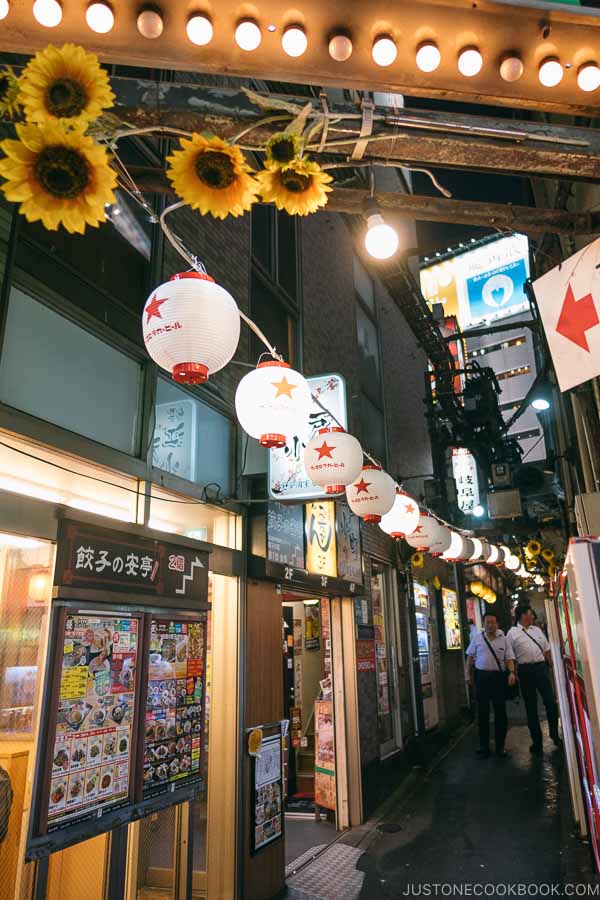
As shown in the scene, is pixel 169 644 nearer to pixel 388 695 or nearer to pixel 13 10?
pixel 13 10

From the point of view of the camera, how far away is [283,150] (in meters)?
2.40

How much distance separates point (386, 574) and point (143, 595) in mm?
7926

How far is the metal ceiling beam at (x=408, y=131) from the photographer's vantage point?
2.95 metres

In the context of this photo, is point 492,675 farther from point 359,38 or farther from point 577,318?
point 359,38

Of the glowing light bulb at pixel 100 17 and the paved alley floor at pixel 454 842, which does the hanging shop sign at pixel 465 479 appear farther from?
the glowing light bulb at pixel 100 17

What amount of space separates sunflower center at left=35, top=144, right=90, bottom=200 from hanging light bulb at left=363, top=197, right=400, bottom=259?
198cm

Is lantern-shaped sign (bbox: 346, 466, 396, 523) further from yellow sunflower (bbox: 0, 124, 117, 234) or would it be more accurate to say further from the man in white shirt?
the man in white shirt

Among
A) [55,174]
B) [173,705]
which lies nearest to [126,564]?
[173,705]

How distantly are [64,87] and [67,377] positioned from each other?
2559 millimetres

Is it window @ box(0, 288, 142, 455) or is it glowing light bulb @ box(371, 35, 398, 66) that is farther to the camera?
window @ box(0, 288, 142, 455)

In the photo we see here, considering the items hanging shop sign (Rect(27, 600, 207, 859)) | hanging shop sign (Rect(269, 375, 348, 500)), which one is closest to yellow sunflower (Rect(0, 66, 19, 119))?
hanging shop sign (Rect(27, 600, 207, 859))

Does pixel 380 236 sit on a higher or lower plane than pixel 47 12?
lower

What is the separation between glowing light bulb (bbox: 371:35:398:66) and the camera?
8.57 feet

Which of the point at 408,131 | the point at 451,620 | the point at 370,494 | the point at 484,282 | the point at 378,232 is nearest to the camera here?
the point at 408,131
